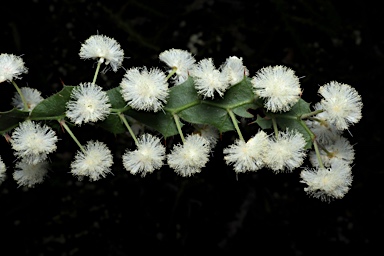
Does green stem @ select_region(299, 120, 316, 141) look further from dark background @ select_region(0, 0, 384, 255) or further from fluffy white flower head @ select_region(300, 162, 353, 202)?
dark background @ select_region(0, 0, 384, 255)

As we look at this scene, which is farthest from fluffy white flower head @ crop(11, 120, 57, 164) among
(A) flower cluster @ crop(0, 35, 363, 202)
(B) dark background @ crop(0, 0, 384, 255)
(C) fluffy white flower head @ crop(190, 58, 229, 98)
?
(B) dark background @ crop(0, 0, 384, 255)

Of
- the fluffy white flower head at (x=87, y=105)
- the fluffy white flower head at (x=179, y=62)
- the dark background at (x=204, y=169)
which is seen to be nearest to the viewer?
the fluffy white flower head at (x=87, y=105)

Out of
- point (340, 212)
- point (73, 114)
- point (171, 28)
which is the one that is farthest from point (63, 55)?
point (340, 212)

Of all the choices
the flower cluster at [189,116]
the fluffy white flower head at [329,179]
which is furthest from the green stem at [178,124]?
the fluffy white flower head at [329,179]

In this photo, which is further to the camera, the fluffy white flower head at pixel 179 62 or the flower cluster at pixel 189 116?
the fluffy white flower head at pixel 179 62

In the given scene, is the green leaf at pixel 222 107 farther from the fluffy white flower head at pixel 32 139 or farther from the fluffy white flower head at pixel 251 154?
the fluffy white flower head at pixel 32 139

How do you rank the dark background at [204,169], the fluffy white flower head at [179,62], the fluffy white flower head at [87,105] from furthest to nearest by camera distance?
the dark background at [204,169] → the fluffy white flower head at [179,62] → the fluffy white flower head at [87,105]
